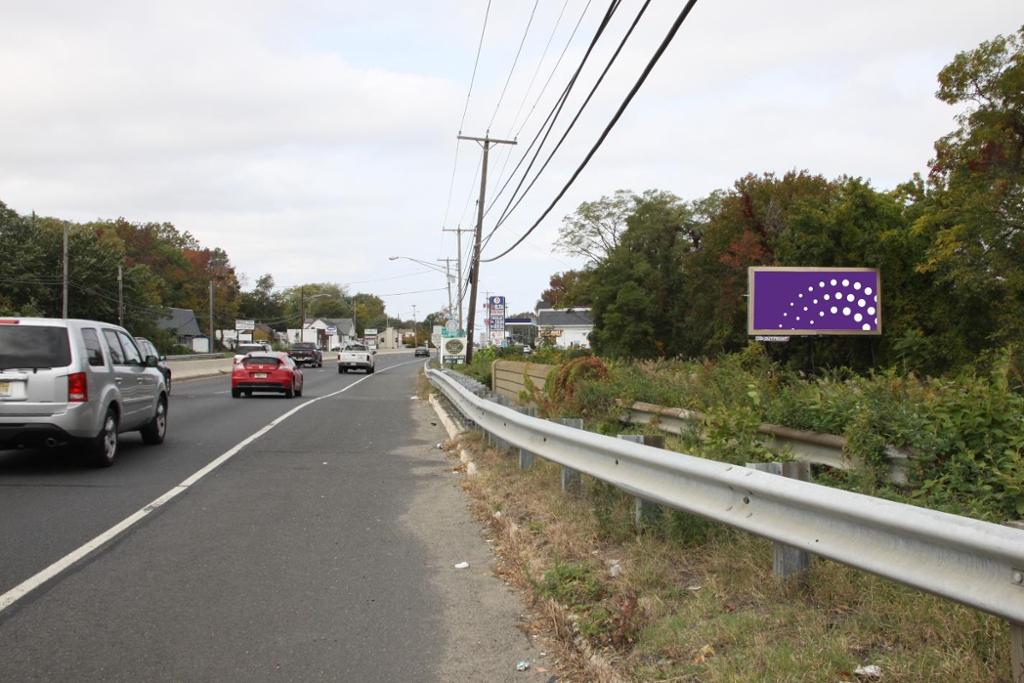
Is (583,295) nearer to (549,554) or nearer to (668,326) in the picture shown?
(668,326)

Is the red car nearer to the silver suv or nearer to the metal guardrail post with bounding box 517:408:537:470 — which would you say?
the silver suv

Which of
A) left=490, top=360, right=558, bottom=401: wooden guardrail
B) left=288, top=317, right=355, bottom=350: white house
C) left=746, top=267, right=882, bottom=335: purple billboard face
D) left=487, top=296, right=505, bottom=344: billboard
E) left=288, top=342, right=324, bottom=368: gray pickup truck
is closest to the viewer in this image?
left=490, top=360, right=558, bottom=401: wooden guardrail

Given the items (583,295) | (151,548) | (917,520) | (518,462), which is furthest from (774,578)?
(583,295)

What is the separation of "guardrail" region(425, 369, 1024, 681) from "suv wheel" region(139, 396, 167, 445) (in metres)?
9.36

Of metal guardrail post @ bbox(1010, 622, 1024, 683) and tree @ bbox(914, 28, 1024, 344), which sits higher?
tree @ bbox(914, 28, 1024, 344)

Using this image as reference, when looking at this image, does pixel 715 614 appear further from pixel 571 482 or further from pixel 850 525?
pixel 571 482

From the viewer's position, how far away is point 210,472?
1119cm

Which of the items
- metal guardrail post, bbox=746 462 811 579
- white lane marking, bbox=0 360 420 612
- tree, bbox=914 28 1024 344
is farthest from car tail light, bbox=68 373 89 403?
tree, bbox=914 28 1024 344

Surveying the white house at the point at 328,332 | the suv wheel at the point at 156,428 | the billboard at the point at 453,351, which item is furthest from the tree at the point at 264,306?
the suv wheel at the point at 156,428

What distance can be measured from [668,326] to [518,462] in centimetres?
5204

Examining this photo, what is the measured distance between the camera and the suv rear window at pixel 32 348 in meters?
10.4

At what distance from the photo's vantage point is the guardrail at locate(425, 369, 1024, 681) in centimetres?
307

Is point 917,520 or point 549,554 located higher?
point 917,520

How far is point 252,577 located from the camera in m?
6.37
